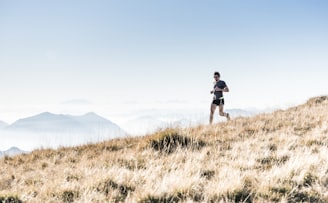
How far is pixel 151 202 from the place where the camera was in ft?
16.5

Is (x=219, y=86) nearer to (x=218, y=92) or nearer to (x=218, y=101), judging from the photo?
(x=218, y=92)

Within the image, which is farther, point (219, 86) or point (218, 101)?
point (218, 101)

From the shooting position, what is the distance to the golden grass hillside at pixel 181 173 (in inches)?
207

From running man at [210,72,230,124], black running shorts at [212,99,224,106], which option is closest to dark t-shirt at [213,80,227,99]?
running man at [210,72,230,124]

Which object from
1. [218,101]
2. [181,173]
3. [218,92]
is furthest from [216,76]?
[181,173]

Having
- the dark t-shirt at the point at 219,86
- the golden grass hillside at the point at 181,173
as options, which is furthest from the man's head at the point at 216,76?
the golden grass hillside at the point at 181,173

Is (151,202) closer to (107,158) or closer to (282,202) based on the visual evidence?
(282,202)

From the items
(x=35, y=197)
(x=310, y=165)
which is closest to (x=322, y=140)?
(x=310, y=165)

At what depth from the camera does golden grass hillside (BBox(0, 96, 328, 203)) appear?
5262 millimetres

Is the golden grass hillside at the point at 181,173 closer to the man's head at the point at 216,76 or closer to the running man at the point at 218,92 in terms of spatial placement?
the running man at the point at 218,92

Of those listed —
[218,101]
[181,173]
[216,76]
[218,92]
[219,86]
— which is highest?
[216,76]

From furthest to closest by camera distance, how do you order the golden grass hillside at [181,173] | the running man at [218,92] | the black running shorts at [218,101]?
the black running shorts at [218,101] < the running man at [218,92] < the golden grass hillside at [181,173]

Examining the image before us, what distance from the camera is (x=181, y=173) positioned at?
628cm

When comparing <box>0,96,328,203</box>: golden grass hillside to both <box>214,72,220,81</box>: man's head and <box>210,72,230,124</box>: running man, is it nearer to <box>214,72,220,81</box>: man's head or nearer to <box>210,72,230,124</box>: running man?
<box>210,72,230,124</box>: running man
